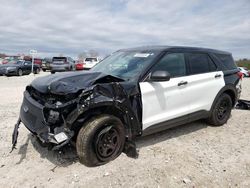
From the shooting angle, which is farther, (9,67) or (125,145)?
(9,67)

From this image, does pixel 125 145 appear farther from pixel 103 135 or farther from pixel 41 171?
pixel 41 171

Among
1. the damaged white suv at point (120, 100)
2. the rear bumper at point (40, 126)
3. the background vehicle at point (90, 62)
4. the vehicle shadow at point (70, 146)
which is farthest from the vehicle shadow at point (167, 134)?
the background vehicle at point (90, 62)

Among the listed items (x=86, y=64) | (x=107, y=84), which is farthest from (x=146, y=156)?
(x=86, y=64)

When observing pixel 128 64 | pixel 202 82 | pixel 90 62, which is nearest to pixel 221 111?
pixel 202 82

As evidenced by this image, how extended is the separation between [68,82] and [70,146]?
1.05 metres

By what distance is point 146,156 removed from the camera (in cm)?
396

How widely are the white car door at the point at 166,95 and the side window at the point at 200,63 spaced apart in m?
0.24

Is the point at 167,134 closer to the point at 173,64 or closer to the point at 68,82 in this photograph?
the point at 173,64

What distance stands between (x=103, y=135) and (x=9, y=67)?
18218 millimetres

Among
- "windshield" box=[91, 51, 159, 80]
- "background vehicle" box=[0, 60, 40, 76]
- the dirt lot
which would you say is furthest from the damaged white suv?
"background vehicle" box=[0, 60, 40, 76]

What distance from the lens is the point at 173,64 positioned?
457 cm

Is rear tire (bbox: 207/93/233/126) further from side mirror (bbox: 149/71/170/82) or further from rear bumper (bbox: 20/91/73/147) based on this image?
rear bumper (bbox: 20/91/73/147)

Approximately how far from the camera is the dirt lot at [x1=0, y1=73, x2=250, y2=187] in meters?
3.24

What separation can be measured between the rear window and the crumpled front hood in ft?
9.65
